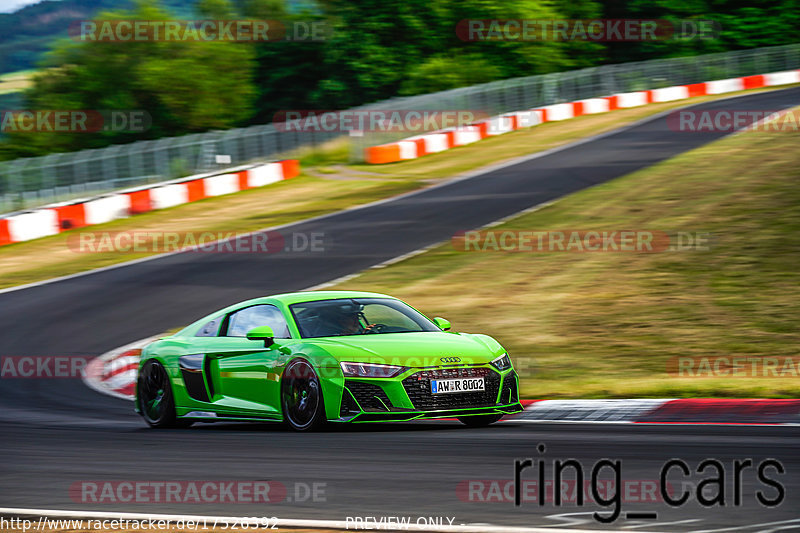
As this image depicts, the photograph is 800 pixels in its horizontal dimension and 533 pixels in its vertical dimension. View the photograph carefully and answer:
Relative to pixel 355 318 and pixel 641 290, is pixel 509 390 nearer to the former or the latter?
pixel 355 318

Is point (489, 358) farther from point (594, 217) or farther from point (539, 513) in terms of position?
point (594, 217)

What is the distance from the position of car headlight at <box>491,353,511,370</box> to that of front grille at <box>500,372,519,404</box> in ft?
0.23

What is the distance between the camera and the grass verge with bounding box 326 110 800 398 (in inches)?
496

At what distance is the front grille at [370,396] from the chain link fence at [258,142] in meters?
23.8

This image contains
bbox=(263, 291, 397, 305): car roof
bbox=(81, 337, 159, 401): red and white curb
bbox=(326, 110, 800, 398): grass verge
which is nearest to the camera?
bbox=(263, 291, 397, 305): car roof

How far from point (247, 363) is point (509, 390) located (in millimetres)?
2180

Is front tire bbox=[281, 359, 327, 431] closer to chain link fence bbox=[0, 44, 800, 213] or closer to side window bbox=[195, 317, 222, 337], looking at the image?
side window bbox=[195, 317, 222, 337]

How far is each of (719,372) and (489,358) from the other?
150 inches

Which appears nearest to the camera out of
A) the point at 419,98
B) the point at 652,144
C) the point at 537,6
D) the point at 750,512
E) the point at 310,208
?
the point at 750,512

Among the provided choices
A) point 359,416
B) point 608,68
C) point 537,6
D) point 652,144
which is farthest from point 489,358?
point 537,6

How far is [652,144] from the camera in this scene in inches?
1297

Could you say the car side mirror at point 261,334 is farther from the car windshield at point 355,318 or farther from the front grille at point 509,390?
the front grille at point 509,390

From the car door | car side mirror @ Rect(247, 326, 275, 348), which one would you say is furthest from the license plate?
car side mirror @ Rect(247, 326, 275, 348)

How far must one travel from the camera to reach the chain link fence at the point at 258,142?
32.2 m
